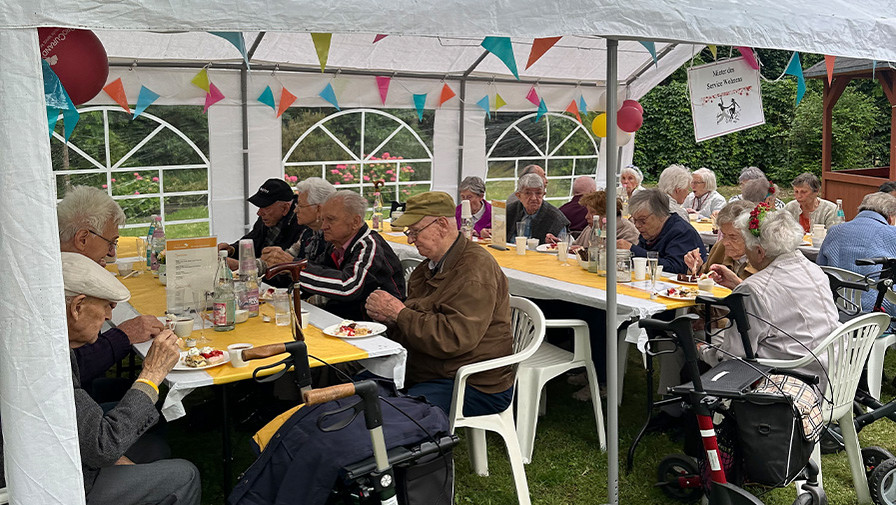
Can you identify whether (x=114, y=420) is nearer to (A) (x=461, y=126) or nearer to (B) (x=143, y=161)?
(A) (x=461, y=126)

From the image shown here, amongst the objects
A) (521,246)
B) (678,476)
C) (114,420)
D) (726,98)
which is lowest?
(678,476)

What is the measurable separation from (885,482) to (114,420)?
119 inches

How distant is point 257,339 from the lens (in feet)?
10.7

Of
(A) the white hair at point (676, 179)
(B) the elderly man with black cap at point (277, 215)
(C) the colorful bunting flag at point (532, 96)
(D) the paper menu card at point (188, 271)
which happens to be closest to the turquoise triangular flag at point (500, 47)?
(D) the paper menu card at point (188, 271)

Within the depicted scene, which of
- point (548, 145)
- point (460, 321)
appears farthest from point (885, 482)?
point (548, 145)

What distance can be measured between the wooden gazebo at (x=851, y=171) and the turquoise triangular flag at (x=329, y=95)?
6.13m

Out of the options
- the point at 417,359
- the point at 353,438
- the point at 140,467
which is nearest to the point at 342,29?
the point at 353,438

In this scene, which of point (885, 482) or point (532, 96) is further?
point (532, 96)

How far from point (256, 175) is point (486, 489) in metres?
5.10

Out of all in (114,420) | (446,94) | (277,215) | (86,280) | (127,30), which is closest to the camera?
(127,30)

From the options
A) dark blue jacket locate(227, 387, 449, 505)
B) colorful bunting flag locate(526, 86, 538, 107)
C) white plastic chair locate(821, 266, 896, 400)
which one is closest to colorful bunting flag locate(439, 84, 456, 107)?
colorful bunting flag locate(526, 86, 538, 107)

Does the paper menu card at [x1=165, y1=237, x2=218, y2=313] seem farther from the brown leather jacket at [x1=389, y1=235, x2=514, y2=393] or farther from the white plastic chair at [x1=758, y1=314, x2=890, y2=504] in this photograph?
the white plastic chair at [x1=758, y1=314, x2=890, y2=504]

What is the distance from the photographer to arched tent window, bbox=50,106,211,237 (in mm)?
7562

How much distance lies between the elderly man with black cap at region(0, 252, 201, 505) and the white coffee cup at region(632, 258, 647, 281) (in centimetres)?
282
